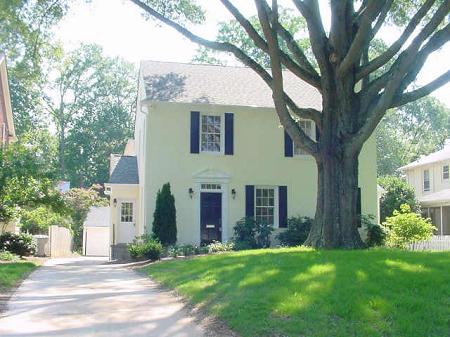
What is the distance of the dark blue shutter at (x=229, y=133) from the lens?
2255cm

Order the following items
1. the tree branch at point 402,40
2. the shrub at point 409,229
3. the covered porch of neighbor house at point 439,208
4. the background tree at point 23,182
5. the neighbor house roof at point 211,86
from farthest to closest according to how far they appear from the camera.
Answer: the covered porch of neighbor house at point 439,208, the neighbor house roof at point 211,86, the background tree at point 23,182, the shrub at point 409,229, the tree branch at point 402,40

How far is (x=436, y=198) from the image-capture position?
34531mm

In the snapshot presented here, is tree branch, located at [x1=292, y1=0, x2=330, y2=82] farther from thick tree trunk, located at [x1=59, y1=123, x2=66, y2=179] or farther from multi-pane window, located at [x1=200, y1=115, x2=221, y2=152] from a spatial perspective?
thick tree trunk, located at [x1=59, y1=123, x2=66, y2=179]

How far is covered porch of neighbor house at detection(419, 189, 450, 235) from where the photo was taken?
34281mm

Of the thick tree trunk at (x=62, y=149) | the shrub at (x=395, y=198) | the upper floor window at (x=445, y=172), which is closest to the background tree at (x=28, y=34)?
the shrub at (x=395, y=198)

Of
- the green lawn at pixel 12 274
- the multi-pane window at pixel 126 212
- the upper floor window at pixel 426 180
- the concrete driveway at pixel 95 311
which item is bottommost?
the concrete driveway at pixel 95 311

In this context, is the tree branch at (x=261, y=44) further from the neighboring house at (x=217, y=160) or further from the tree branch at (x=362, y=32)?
the neighboring house at (x=217, y=160)

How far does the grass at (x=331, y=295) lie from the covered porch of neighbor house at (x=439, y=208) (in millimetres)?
24326

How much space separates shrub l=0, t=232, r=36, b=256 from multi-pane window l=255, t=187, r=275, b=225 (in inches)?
354

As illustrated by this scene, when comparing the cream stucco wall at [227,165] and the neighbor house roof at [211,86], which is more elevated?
the neighbor house roof at [211,86]

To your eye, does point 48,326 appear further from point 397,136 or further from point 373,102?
point 397,136

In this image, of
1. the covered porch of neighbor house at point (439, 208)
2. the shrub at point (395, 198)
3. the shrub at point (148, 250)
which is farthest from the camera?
the covered porch of neighbor house at point (439, 208)

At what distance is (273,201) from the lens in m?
23.0

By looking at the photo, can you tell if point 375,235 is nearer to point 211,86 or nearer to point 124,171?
point 211,86
